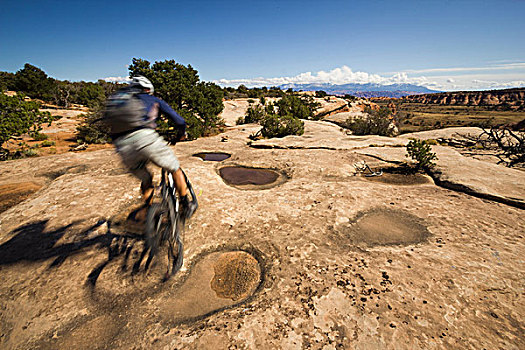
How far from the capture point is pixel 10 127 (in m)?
8.71

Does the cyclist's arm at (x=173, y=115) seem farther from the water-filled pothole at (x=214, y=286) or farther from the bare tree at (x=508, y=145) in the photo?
the bare tree at (x=508, y=145)

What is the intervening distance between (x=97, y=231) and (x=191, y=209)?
1932 mm

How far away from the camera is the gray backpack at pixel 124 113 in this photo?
270 cm

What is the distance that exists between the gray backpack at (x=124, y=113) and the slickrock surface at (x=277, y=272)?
2097 mm

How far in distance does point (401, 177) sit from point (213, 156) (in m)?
7.28

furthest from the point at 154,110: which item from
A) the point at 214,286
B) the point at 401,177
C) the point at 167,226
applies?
the point at 401,177

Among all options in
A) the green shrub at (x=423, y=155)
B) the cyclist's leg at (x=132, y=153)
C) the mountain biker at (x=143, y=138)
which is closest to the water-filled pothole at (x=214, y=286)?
the mountain biker at (x=143, y=138)

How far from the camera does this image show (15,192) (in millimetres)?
5629

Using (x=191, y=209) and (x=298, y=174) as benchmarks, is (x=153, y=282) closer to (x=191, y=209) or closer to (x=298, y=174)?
(x=191, y=209)

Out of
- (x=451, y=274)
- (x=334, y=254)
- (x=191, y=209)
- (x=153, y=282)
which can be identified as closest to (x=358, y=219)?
(x=334, y=254)

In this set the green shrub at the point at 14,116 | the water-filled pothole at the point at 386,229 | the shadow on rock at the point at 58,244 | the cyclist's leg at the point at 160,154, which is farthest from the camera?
the green shrub at the point at 14,116

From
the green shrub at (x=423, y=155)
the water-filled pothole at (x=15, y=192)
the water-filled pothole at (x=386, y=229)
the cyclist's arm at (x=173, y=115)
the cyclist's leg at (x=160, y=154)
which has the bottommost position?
the water-filled pothole at (x=15, y=192)

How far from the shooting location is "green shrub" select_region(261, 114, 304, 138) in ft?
48.2

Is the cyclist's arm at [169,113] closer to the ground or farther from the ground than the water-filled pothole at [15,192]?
farther from the ground
